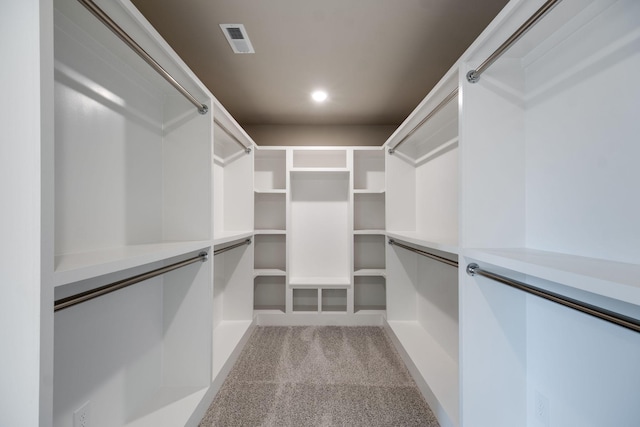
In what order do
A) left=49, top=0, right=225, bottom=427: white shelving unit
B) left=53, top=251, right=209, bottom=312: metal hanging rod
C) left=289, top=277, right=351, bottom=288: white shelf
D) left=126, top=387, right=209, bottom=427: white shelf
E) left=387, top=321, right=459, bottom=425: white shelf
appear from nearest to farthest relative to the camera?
left=53, top=251, right=209, bottom=312: metal hanging rod
left=49, top=0, right=225, bottom=427: white shelving unit
left=126, top=387, right=209, bottom=427: white shelf
left=387, top=321, right=459, bottom=425: white shelf
left=289, top=277, right=351, bottom=288: white shelf

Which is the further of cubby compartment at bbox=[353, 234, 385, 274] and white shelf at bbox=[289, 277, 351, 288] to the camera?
cubby compartment at bbox=[353, 234, 385, 274]

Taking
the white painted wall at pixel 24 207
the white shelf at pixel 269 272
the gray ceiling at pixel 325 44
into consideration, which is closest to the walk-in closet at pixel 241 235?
the white painted wall at pixel 24 207

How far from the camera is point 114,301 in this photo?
1181 mm

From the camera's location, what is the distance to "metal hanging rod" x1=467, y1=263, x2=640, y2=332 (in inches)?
23.9

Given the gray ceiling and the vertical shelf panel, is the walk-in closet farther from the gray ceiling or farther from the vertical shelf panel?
the vertical shelf panel

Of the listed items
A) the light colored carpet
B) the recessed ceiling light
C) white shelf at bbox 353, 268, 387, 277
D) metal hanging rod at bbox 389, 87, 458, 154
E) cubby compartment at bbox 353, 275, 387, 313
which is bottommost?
the light colored carpet

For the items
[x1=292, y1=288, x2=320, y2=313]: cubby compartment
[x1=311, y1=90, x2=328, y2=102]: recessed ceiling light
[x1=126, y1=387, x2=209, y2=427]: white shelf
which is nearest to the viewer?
Result: [x1=126, y1=387, x2=209, y2=427]: white shelf

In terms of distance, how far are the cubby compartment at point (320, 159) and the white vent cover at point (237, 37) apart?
1.36 meters

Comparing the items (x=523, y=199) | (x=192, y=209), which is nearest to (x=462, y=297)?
(x=523, y=199)

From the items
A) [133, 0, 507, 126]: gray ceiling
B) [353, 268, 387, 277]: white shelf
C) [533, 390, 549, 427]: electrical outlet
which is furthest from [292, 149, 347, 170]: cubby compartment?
[533, 390, 549, 427]: electrical outlet

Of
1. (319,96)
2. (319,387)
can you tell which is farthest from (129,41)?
(319,387)

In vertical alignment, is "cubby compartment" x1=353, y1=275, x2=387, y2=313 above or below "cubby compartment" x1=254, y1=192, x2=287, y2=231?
below

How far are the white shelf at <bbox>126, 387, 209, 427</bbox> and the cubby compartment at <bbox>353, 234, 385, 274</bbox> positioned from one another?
6.17ft

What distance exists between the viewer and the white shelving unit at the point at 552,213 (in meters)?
0.79
